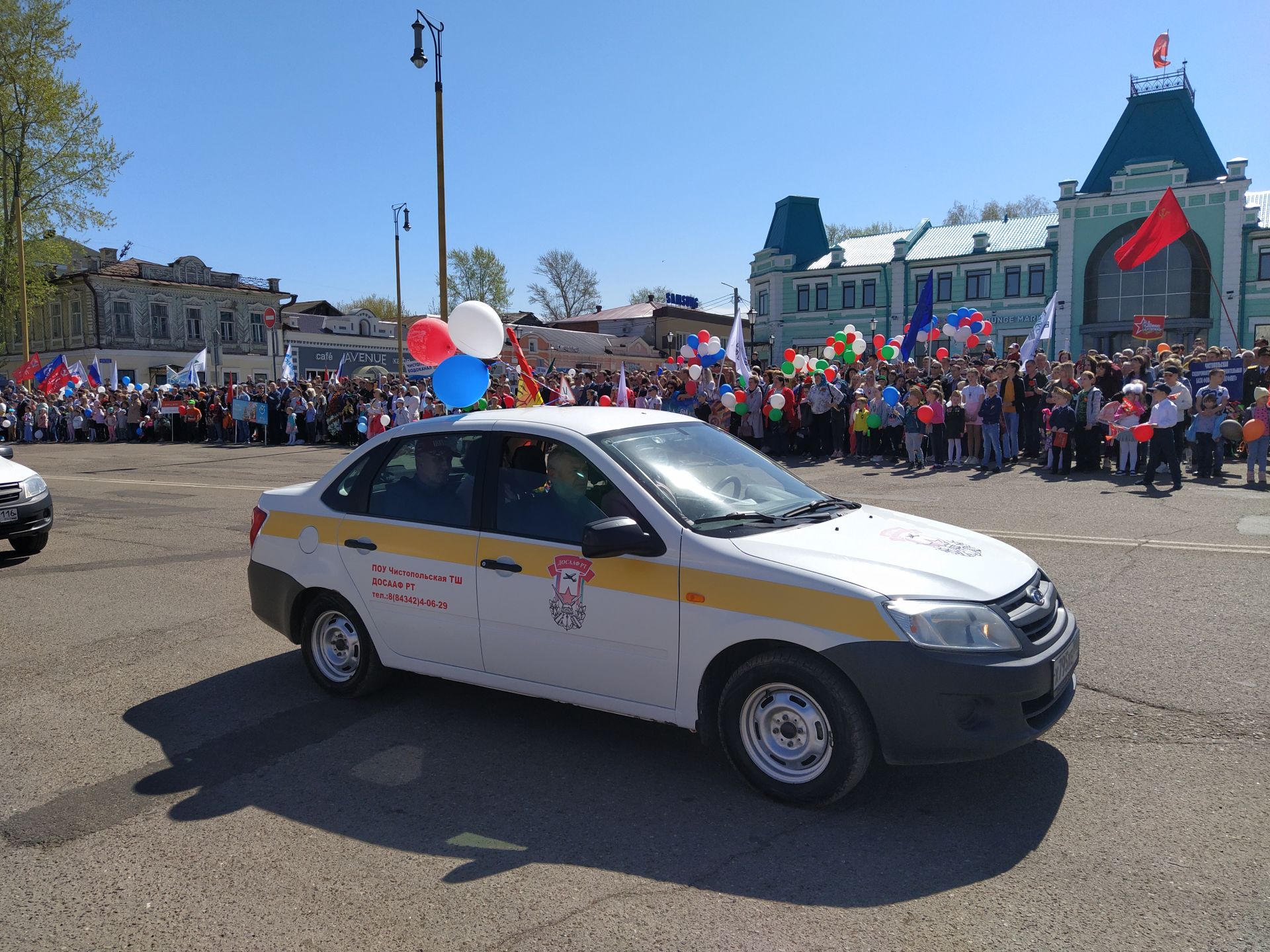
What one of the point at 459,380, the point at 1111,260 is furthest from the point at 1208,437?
the point at 1111,260

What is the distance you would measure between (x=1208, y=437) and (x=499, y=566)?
12874 mm

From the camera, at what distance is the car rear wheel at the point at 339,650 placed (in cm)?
504

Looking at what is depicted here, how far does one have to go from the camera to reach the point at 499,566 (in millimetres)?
4391

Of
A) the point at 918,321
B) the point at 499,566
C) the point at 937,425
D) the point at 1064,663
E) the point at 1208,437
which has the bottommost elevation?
the point at 1064,663

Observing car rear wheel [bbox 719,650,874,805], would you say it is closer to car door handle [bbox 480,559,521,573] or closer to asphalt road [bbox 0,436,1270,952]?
asphalt road [bbox 0,436,1270,952]

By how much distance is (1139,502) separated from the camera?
1160 cm

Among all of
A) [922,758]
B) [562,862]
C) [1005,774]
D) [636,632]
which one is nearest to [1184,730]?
[1005,774]

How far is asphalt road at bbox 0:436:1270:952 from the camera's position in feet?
9.80

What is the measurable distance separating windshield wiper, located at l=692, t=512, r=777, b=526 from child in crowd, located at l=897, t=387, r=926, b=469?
42.3 feet

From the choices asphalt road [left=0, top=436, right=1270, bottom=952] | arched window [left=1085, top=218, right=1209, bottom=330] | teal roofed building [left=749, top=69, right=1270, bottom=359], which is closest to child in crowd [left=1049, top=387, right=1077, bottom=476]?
asphalt road [left=0, top=436, right=1270, bottom=952]

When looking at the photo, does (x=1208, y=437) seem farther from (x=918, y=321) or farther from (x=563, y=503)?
(x=563, y=503)

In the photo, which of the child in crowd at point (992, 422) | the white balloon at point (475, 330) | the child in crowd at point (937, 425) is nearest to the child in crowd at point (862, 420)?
the child in crowd at point (937, 425)

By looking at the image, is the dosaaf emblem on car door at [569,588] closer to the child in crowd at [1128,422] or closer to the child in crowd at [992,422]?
the child in crowd at [1128,422]

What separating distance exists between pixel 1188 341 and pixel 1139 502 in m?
43.2
